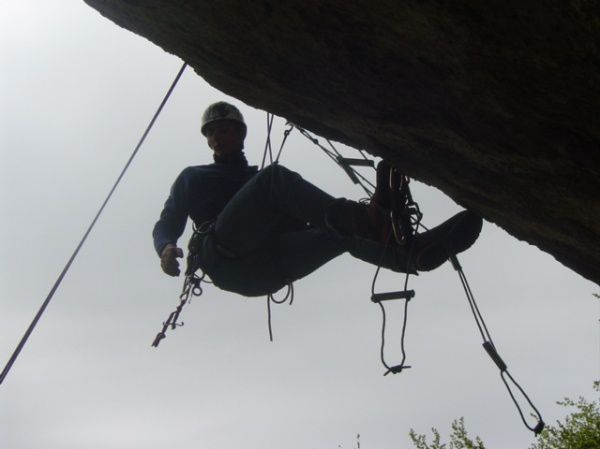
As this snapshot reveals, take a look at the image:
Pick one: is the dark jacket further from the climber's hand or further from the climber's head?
the climber's head

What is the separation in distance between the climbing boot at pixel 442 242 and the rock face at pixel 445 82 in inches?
6.2

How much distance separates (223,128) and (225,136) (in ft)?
0.25

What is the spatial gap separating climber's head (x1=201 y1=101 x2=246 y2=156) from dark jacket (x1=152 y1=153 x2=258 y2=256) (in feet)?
0.78

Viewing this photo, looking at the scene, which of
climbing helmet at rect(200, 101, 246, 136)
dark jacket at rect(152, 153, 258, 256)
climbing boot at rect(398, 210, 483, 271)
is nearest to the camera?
climbing boot at rect(398, 210, 483, 271)

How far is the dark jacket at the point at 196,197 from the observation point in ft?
15.9

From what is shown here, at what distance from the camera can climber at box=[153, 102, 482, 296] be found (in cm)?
389

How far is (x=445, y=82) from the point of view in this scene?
3.17 metres

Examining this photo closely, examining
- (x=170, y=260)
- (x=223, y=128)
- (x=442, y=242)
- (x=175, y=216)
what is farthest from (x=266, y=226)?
(x=223, y=128)

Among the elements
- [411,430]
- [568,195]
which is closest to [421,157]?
[568,195]

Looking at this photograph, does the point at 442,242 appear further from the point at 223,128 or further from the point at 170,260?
the point at 223,128

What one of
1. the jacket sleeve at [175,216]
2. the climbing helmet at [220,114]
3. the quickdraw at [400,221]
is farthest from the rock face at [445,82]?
the climbing helmet at [220,114]

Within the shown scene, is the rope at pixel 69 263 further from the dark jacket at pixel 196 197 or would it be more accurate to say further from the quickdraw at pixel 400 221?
the quickdraw at pixel 400 221

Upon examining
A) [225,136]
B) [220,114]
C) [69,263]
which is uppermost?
[220,114]

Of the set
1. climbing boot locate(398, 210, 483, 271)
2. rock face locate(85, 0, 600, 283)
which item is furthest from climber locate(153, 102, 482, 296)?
rock face locate(85, 0, 600, 283)
